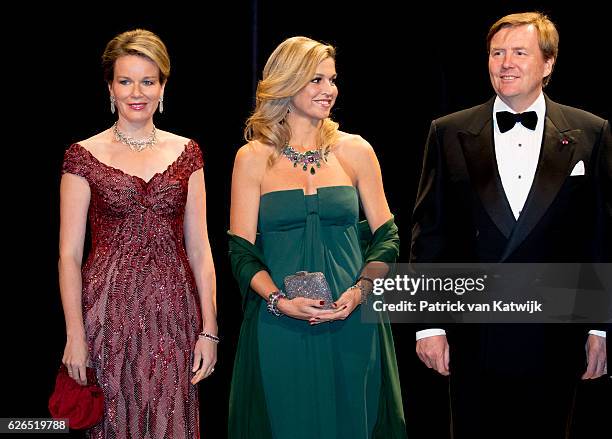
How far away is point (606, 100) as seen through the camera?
15.2 ft

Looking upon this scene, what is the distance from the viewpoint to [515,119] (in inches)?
145

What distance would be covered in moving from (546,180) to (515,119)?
25 centimetres

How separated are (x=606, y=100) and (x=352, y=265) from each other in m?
1.46

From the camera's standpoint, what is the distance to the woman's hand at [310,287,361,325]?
384 cm

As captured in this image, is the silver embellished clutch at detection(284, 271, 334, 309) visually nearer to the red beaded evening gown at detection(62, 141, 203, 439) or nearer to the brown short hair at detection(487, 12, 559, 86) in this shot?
the red beaded evening gown at detection(62, 141, 203, 439)

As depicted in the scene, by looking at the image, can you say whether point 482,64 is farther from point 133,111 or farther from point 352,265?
point 133,111

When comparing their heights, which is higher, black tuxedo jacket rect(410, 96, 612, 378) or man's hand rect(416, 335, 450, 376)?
black tuxedo jacket rect(410, 96, 612, 378)

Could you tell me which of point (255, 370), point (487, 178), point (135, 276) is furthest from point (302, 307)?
point (487, 178)

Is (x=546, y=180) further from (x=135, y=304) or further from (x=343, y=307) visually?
(x=135, y=304)

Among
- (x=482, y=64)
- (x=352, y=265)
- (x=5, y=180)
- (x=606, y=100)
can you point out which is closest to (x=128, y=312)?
(x=352, y=265)

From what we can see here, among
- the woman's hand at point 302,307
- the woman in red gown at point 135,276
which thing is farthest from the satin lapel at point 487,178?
the woman in red gown at point 135,276

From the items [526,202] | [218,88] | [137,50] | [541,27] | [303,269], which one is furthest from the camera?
[218,88]

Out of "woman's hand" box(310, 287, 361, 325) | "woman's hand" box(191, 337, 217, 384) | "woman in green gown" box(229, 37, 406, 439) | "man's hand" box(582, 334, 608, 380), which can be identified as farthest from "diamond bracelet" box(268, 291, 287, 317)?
"man's hand" box(582, 334, 608, 380)

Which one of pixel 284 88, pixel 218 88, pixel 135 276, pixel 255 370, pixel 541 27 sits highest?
pixel 218 88
